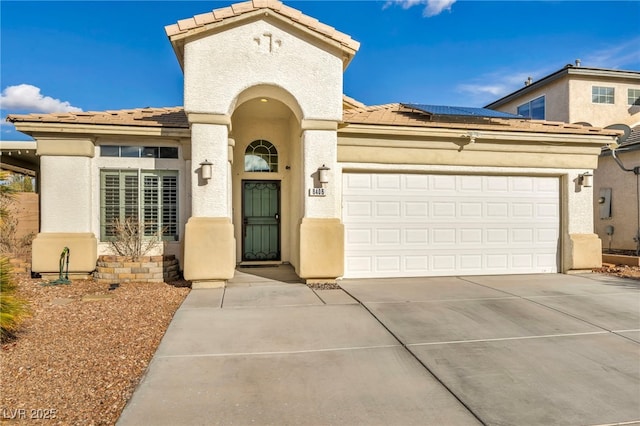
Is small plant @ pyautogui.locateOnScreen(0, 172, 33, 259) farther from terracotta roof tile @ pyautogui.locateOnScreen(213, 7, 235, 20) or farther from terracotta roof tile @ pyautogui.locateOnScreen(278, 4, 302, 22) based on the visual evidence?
terracotta roof tile @ pyautogui.locateOnScreen(278, 4, 302, 22)

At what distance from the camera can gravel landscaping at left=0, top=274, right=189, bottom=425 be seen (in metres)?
3.12

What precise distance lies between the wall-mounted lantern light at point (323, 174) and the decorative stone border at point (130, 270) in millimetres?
3884

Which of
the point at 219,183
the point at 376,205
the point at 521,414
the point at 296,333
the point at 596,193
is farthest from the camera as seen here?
the point at 596,193

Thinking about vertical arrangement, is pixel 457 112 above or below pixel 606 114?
below

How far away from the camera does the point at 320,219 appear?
7.97 m

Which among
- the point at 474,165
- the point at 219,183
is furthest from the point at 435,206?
the point at 219,183

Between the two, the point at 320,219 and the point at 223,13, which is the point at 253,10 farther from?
the point at 320,219

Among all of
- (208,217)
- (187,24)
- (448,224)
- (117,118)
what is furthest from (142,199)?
(448,224)

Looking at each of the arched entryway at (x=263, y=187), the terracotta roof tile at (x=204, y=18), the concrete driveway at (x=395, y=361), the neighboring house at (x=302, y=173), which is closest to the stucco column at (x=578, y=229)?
the neighboring house at (x=302, y=173)

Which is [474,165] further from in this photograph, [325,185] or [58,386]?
[58,386]

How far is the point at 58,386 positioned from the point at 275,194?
7409 mm

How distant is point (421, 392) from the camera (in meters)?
3.43

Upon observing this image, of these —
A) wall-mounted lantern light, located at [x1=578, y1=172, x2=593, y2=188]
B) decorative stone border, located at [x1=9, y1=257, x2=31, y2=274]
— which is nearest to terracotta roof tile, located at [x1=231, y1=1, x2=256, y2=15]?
decorative stone border, located at [x1=9, y1=257, x2=31, y2=274]

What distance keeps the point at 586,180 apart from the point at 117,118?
11459 millimetres
